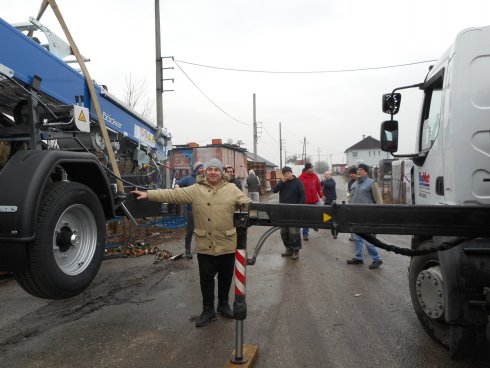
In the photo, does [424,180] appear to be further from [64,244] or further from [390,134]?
[64,244]

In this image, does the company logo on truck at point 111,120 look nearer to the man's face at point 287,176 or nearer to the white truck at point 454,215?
the white truck at point 454,215

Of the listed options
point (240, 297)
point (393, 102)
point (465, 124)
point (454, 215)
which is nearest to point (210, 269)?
point (240, 297)

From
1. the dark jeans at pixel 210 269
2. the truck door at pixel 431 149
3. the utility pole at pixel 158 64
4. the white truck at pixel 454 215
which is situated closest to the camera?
the white truck at pixel 454 215

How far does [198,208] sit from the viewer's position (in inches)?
162

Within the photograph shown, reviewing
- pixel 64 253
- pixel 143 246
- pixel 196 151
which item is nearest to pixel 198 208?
pixel 64 253

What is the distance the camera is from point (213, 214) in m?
4.06

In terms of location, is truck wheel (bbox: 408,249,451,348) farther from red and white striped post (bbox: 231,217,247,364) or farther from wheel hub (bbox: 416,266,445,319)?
red and white striped post (bbox: 231,217,247,364)

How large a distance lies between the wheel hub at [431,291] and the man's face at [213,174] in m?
2.19

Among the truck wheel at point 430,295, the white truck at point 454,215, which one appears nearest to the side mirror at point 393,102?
the white truck at point 454,215

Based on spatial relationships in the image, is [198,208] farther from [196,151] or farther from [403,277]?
[196,151]

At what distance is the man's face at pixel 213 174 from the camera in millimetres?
4129

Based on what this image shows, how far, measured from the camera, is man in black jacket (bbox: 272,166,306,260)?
7.34 m

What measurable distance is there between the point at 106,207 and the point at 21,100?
1.18 m

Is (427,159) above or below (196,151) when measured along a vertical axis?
below
